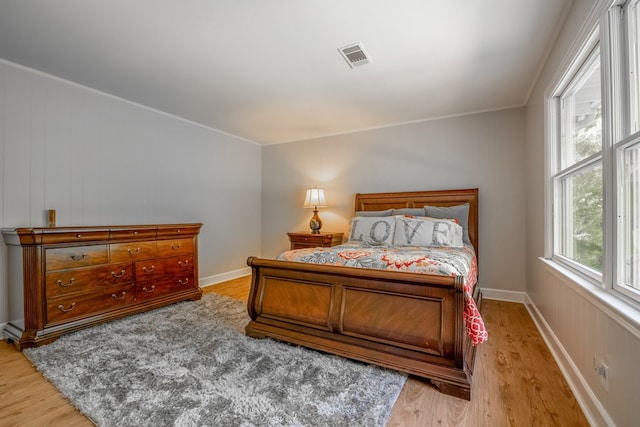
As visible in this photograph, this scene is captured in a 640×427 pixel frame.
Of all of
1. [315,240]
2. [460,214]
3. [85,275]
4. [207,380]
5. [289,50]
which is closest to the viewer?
[207,380]

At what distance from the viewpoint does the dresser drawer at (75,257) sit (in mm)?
2352

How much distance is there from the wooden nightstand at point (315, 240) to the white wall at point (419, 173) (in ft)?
1.05

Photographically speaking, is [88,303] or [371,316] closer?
[371,316]

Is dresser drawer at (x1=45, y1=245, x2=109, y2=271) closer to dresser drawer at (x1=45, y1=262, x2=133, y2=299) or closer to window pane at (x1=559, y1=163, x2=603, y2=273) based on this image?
dresser drawer at (x1=45, y1=262, x2=133, y2=299)

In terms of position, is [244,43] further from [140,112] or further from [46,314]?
[46,314]

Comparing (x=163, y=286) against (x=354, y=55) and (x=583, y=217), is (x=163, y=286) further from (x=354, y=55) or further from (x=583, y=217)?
(x=583, y=217)

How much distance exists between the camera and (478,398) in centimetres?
161

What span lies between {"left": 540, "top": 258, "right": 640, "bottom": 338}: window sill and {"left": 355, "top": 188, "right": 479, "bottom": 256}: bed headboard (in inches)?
62.9

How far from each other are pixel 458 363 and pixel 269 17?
2.37 metres

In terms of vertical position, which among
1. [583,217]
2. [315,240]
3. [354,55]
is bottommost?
[315,240]

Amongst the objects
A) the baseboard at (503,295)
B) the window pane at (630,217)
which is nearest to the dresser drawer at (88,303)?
the window pane at (630,217)

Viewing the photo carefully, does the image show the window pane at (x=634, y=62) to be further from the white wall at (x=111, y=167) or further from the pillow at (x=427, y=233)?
the white wall at (x=111, y=167)

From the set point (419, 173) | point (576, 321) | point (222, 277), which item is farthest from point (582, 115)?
point (222, 277)

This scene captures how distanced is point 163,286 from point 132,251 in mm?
511
